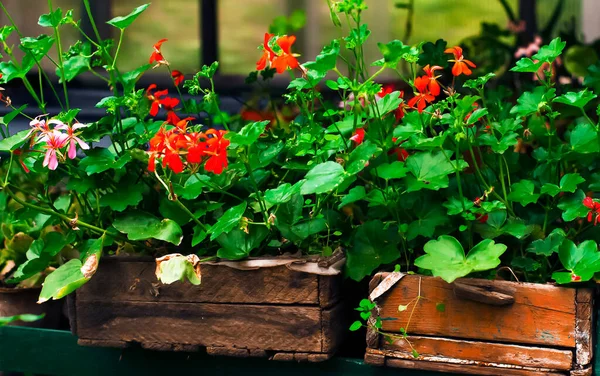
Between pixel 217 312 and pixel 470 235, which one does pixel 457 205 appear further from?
pixel 217 312

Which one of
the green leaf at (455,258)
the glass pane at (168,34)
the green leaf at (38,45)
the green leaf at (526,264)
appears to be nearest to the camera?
the green leaf at (455,258)

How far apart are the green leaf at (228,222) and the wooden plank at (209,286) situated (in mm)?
110

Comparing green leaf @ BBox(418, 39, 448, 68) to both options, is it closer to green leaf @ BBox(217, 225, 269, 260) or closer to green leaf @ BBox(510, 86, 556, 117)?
green leaf @ BBox(510, 86, 556, 117)

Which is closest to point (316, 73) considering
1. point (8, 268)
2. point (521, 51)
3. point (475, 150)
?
point (475, 150)

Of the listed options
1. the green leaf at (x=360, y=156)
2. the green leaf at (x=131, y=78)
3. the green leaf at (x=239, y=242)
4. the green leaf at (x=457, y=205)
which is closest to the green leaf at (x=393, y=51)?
the green leaf at (x=360, y=156)

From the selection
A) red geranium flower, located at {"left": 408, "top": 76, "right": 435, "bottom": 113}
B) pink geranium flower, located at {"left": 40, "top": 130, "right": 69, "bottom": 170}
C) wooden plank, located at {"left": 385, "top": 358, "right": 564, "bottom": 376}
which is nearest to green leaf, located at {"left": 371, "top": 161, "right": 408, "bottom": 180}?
red geranium flower, located at {"left": 408, "top": 76, "right": 435, "bottom": 113}

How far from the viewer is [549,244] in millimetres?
1343

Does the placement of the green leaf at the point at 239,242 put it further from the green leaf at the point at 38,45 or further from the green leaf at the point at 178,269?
the green leaf at the point at 38,45

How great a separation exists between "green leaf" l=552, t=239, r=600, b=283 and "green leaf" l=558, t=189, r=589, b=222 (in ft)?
0.14

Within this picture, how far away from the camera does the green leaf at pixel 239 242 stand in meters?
1.42

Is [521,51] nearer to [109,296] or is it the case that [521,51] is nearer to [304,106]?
[304,106]

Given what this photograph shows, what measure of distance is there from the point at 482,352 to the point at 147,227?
610 mm

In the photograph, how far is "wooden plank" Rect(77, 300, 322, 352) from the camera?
1.41 metres

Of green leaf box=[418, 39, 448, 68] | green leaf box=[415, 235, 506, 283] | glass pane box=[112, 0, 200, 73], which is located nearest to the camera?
green leaf box=[415, 235, 506, 283]
